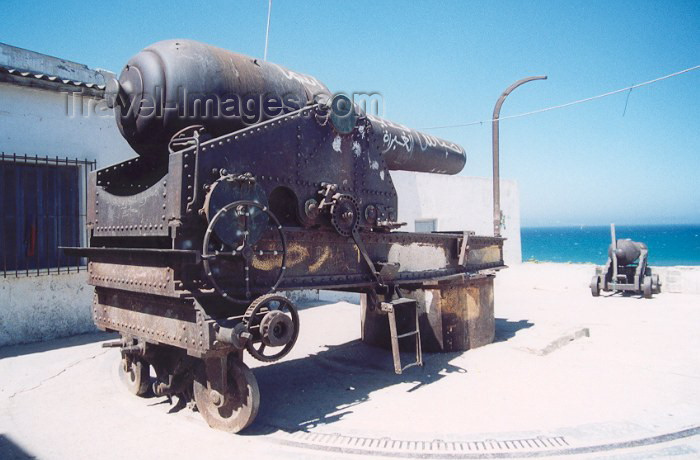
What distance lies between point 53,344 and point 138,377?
340cm

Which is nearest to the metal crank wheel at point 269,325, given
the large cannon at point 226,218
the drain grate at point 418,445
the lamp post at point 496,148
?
the large cannon at point 226,218

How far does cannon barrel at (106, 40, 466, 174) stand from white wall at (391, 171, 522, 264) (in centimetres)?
1281

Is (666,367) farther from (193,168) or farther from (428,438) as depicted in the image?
(193,168)

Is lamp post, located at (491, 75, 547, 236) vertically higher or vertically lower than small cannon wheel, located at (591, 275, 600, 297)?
higher

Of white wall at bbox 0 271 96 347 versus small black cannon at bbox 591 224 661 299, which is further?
small black cannon at bbox 591 224 661 299

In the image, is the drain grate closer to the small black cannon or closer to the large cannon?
the large cannon

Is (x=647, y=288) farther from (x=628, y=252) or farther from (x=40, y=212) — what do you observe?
(x=40, y=212)

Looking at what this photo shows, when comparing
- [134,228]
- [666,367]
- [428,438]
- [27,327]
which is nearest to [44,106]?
[27,327]

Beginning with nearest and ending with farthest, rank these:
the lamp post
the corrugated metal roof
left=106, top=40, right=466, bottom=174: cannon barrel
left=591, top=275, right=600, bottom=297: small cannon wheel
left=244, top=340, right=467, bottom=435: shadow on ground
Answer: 1. left=106, top=40, right=466, bottom=174: cannon barrel
2. left=244, top=340, right=467, bottom=435: shadow on ground
3. the corrugated metal roof
4. the lamp post
5. left=591, top=275, right=600, bottom=297: small cannon wheel

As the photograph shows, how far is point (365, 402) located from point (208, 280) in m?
2.01

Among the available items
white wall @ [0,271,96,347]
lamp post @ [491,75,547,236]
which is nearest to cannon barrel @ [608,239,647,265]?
lamp post @ [491,75,547,236]

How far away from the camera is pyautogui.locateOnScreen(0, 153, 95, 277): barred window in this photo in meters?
7.68

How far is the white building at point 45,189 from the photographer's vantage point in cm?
758

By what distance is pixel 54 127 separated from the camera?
812 cm
